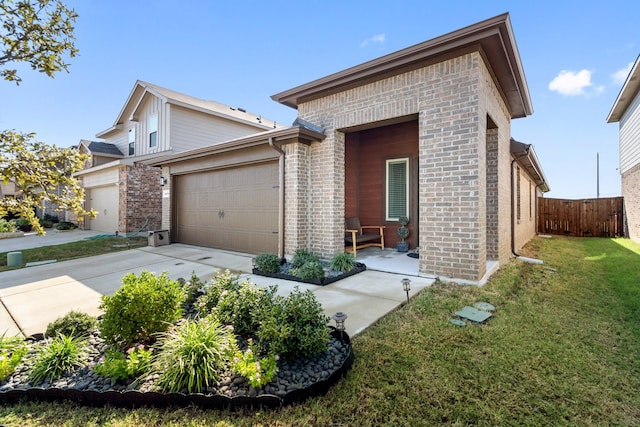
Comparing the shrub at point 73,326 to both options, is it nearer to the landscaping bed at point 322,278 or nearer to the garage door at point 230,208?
the landscaping bed at point 322,278

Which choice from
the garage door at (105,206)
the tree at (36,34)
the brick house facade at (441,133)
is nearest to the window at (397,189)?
the brick house facade at (441,133)

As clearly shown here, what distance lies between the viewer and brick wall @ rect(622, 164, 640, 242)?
1091 centimetres

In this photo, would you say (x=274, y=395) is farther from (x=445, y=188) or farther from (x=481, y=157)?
(x=481, y=157)

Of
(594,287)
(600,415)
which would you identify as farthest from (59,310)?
(594,287)

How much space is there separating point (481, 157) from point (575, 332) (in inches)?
107

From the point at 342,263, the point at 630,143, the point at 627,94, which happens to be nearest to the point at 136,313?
the point at 342,263

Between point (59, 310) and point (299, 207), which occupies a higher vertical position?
point (299, 207)

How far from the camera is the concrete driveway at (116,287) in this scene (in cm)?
355

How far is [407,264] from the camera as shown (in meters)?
5.88

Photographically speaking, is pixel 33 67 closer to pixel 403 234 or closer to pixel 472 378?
pixel 472 378

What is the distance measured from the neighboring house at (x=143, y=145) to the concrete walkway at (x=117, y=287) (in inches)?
212

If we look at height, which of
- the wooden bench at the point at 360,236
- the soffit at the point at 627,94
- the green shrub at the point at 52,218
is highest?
the soffit at the point at 627,94

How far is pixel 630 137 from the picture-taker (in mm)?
11633

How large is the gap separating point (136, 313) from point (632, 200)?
55.3 feet
